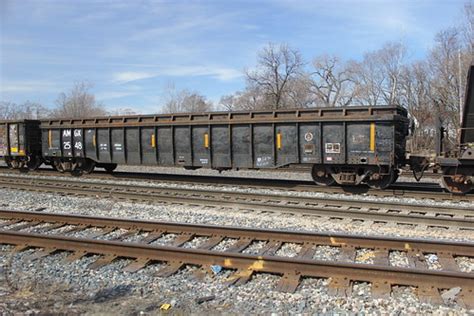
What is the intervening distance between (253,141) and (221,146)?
1.34m

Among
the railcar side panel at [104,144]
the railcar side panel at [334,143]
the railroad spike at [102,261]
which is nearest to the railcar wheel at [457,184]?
the railcar side panel at [334,143]

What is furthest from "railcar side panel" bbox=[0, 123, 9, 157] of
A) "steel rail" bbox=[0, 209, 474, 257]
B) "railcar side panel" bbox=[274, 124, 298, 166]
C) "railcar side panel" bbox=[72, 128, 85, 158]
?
"railcar side panel" bbox=[274, 124, 298, 166]

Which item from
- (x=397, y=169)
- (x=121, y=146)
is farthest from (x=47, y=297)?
(x=121, y=146)

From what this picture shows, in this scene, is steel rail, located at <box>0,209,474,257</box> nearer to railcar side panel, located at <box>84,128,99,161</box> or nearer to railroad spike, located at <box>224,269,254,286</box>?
railroad spike, located at <box>224,269,254,286</box>

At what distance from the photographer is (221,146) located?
16.2m

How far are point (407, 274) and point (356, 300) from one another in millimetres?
827

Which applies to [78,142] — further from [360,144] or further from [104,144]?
[360,144]

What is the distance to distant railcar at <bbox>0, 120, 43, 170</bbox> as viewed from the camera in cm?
2145

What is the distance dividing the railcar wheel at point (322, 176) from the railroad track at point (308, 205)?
320 cm

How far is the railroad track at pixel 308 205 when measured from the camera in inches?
358

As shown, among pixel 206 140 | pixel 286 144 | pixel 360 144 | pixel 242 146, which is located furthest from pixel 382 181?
pixel 206 140

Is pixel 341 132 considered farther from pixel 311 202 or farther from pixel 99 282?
pixel 99 282

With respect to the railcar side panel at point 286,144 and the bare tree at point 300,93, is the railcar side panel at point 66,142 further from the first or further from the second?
the bare tree at point 300,93

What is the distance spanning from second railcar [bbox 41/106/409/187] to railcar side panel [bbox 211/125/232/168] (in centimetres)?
4
